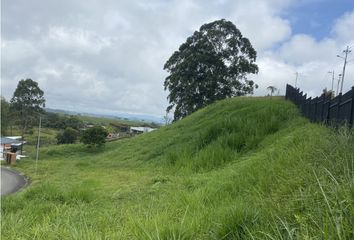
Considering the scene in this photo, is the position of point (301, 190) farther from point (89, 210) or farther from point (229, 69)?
point (229, 69)

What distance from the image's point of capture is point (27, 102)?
49.6m

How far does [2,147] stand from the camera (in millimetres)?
35281

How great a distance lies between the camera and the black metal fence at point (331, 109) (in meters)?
7.98

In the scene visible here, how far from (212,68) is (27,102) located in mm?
26630

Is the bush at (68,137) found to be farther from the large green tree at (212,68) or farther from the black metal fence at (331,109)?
the black metal fence at (331,109)

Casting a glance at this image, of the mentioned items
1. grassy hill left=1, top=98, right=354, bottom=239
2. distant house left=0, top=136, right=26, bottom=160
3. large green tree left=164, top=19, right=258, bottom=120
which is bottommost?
distant house left=0, top=136, right=26, bottom=160

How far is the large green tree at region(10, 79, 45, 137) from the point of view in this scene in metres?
48.0

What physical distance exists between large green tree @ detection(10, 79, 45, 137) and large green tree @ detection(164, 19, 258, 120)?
68.4 ft

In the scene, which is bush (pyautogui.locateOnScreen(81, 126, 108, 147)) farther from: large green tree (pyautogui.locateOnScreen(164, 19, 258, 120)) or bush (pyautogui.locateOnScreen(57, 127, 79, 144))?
bush (pyautogui.locateOnScreen(57, 127, 79, 144))

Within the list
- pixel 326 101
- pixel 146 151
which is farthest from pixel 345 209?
pixel 146 151

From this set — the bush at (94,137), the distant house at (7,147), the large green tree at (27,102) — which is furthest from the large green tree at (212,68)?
the large green tree at (27,102)

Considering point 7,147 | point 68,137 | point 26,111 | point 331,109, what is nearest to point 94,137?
point 7,147

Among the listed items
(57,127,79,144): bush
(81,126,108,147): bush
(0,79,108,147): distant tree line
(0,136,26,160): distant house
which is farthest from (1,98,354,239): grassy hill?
(57,127,79,144): bush

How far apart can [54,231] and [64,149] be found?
99.2 feet
